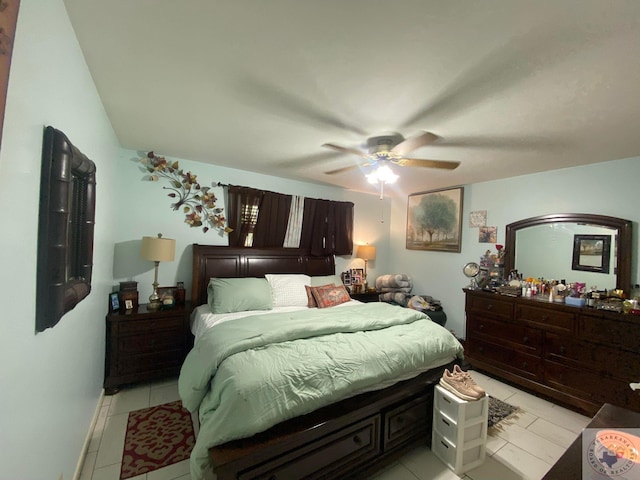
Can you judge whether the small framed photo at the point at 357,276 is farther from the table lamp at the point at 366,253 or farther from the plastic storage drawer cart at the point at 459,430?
the plastic storage drawer cart at the point at 459,430

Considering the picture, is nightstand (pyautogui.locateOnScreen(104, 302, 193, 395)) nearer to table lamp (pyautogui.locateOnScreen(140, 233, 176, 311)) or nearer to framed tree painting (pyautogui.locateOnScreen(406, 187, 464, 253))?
table lamp (pyautogui.locateOnScreen(140, 233, 176, 311))

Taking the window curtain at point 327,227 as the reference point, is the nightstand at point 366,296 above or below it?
below

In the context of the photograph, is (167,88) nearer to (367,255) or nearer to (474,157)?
(474,157)

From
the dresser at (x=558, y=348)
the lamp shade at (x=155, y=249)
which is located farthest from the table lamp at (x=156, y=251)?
the dresser at (x=558, y=348)

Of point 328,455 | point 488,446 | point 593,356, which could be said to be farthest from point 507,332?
point 328,455

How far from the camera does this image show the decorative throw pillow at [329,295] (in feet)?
10.4

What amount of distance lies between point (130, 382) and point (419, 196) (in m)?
4.54

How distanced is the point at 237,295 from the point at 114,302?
3.83ft

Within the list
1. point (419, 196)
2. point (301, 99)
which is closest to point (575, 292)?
point (419, 196)

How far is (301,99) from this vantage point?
172 cm

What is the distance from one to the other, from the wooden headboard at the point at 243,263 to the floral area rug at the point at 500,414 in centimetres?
250

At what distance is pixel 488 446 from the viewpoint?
2.04 m

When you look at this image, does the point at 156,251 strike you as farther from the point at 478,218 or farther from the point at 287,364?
the point at 478,218

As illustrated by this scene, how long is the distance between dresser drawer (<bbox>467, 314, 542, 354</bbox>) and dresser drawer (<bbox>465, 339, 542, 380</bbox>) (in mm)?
77
